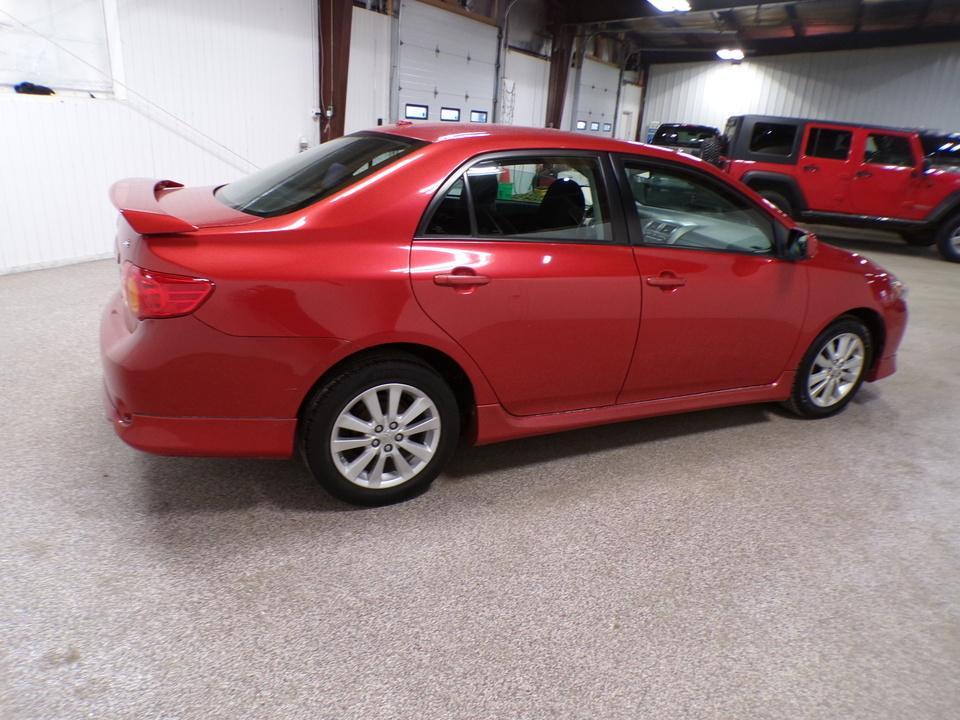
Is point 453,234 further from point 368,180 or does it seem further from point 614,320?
point 614,320

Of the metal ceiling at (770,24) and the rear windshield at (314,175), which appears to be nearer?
the rear windshield at (314,175)

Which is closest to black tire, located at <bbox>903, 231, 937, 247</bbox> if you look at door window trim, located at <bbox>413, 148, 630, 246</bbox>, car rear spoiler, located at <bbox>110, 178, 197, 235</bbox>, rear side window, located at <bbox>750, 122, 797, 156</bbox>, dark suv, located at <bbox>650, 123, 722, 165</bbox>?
rear side window, located at <bbox>750, 122, 797, 156</bbox>

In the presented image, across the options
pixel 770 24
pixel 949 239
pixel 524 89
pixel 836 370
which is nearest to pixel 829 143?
pixel 949 239

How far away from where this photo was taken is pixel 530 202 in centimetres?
272

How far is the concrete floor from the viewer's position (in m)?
1.82

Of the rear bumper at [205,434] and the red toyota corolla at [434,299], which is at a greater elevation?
the red toyota corolla at [434,299]

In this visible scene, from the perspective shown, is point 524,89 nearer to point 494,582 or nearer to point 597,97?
point 597,97

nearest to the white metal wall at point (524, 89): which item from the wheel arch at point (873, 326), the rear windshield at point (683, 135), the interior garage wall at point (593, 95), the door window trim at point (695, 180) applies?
the interior garage wall at point (593, 95)

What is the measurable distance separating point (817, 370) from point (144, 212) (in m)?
3.34

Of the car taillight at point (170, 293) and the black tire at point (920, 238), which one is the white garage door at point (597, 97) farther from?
the car taillight at point (170, 293)

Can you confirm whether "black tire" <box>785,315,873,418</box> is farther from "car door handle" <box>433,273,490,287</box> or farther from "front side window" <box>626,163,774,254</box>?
"car door handle" <box>433,273,490,287</box>

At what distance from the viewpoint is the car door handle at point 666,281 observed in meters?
2.85

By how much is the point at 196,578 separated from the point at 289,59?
23.9 feet

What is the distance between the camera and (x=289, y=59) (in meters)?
7.92
